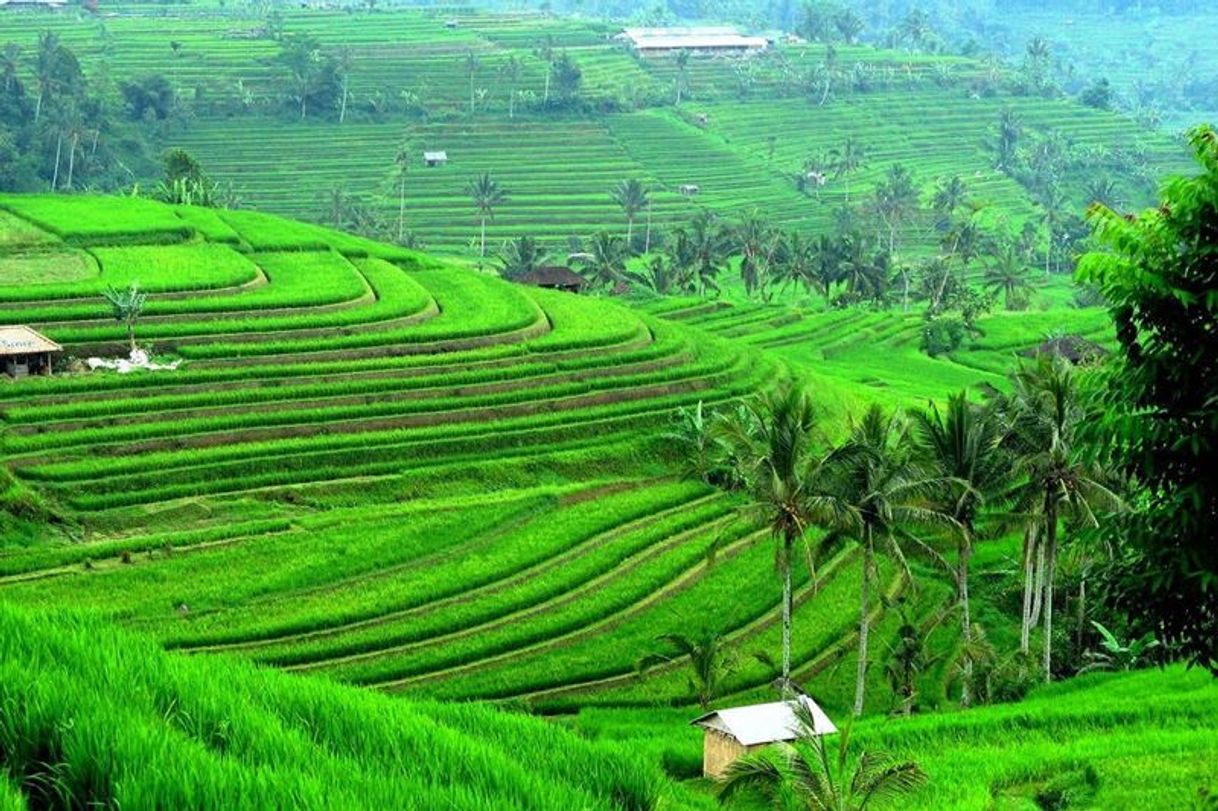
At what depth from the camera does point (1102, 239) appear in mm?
11891

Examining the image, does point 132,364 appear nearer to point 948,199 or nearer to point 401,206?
point 401,206

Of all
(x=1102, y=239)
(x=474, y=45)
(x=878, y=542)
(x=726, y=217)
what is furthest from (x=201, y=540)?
(x=474, y=45)

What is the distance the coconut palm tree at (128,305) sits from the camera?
3675 centimetres

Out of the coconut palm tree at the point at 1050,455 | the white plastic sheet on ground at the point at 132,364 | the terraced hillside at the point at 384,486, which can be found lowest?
the terraced hillside at the point at 384,486

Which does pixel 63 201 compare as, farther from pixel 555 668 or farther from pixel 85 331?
pixel 555 668

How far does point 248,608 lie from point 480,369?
42.9 ft

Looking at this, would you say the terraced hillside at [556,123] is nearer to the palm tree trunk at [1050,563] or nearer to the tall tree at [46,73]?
the tall tree at [46,73]

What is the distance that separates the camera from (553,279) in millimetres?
60188

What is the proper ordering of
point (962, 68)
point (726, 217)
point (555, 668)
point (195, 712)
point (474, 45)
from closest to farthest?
1. point (195, 712)
2. point (555, 668)
3. point (726, 217)
4. point (474, 45)
5. point (962, 68)

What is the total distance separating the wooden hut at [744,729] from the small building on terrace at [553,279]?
41.1 m

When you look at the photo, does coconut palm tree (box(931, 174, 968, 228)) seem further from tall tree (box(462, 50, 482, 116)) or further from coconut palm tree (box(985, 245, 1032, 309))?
tall tree (box(462, 50, 482, 116))

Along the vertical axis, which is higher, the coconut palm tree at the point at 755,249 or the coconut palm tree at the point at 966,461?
the coconut palm tree at the point at 966,461

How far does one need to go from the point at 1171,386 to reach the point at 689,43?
395ft

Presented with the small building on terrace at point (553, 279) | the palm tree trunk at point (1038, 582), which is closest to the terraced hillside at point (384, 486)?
the palm tree trunk at point (1038, 582)
